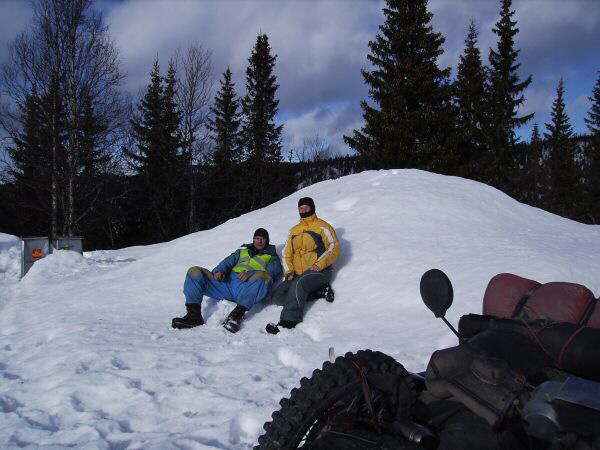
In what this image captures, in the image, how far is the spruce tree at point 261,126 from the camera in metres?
30.0

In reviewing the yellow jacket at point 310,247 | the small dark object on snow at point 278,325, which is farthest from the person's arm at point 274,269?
the small dark object on snow at point 278,325

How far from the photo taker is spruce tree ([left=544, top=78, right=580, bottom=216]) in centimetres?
2883

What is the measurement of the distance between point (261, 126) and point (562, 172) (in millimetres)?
21030

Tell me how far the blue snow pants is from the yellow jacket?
0.56 m

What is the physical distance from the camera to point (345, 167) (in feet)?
109

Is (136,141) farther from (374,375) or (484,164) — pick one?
(374,375)

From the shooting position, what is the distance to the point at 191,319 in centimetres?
543

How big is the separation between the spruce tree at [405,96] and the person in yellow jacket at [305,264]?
1812 cm

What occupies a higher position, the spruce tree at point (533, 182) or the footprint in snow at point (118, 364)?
the spruce tree at point (533, 182)

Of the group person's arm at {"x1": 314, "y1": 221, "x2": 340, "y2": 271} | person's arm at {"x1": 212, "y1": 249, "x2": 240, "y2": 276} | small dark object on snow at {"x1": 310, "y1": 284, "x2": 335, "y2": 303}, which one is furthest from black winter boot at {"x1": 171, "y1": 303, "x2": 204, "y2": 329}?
person's arm at {"x1": 314, "y1": 221, "x2": 340, "y2": 271}

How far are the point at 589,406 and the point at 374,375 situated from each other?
2.58 feet

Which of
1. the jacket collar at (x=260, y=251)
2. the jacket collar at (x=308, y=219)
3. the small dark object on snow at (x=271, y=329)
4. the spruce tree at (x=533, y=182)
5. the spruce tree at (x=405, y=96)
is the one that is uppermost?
the spruce tree at (x=405, y=96)

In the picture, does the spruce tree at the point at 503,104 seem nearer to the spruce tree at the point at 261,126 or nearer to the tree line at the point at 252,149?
the tree line at the point at 252,149

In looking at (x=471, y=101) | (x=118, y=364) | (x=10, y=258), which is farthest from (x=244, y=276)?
(x=471, y=101)
